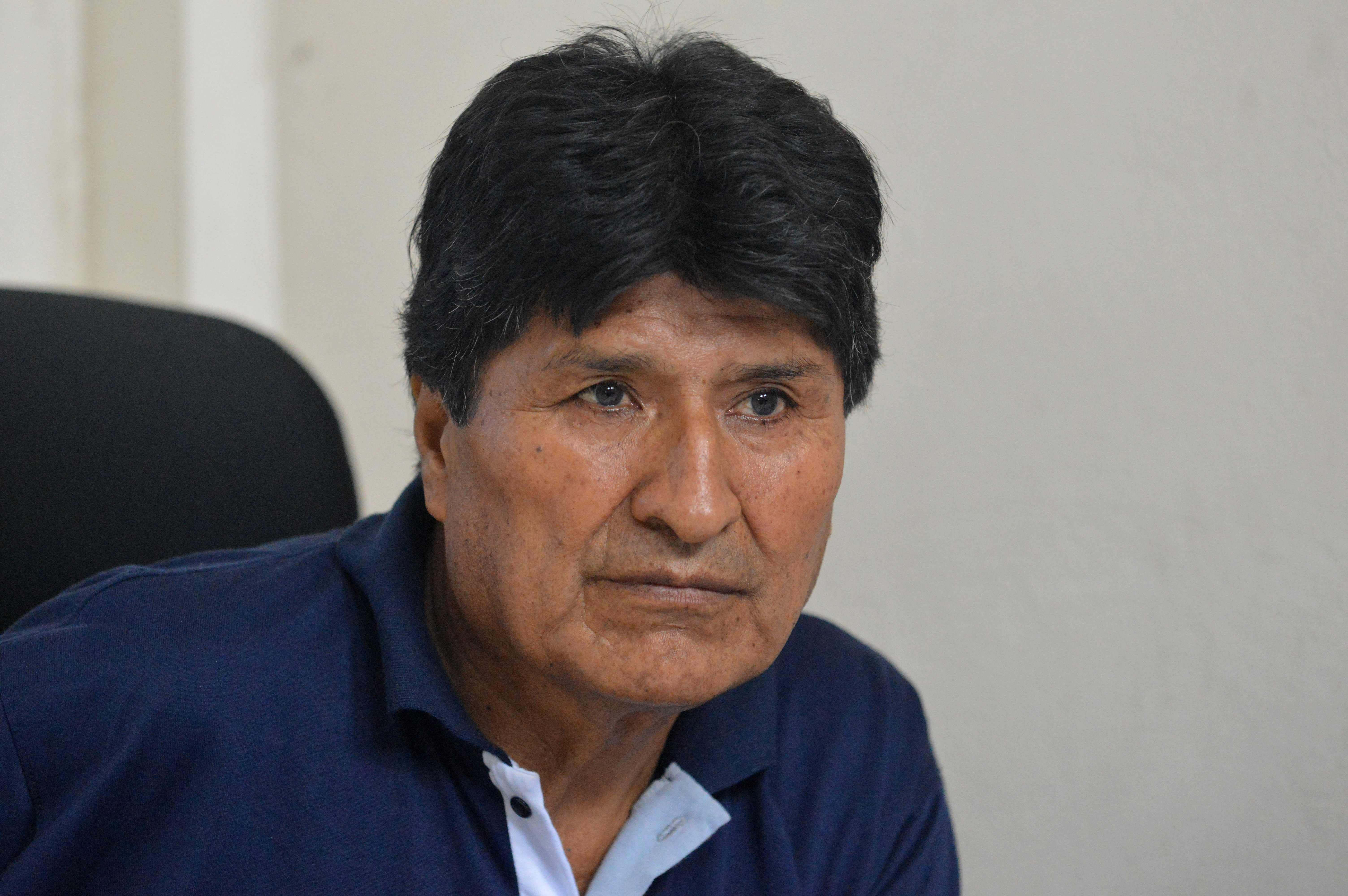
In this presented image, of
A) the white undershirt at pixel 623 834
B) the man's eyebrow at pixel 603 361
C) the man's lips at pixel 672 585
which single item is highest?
the man's eyebrow at pixel 603 361

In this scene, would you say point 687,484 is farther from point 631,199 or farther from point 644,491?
point 631,199

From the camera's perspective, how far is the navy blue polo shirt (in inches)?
33.5

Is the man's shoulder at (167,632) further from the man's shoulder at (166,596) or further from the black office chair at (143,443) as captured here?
the black office chair at (143,443)

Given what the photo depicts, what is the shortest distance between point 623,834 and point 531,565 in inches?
10.8

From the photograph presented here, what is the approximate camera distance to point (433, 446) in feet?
3.17

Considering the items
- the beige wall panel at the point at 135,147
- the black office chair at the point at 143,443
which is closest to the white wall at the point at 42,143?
the beige wall panel at the point at 135,147

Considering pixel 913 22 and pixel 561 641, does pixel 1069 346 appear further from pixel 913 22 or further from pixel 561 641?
pixel 561 641

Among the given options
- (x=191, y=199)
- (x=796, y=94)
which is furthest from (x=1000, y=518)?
(x=191, y=199)

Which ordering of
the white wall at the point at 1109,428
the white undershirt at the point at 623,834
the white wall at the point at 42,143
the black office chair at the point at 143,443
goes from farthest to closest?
1. the white wall at the point at 42,143
2. the white wall at the point at 1109,428
3. the black office chair at the point at 143,443
4. the white undershirt at the point at 623,834

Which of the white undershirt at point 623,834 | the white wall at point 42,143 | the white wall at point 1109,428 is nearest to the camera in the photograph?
the white undershirt at point 623,834

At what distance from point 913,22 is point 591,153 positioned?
2.78 ft

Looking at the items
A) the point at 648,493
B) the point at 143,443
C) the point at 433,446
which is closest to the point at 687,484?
the point at 648,493

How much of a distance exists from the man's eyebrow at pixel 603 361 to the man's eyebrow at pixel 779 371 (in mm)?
62

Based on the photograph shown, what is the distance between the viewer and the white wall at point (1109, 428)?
1287 mm
